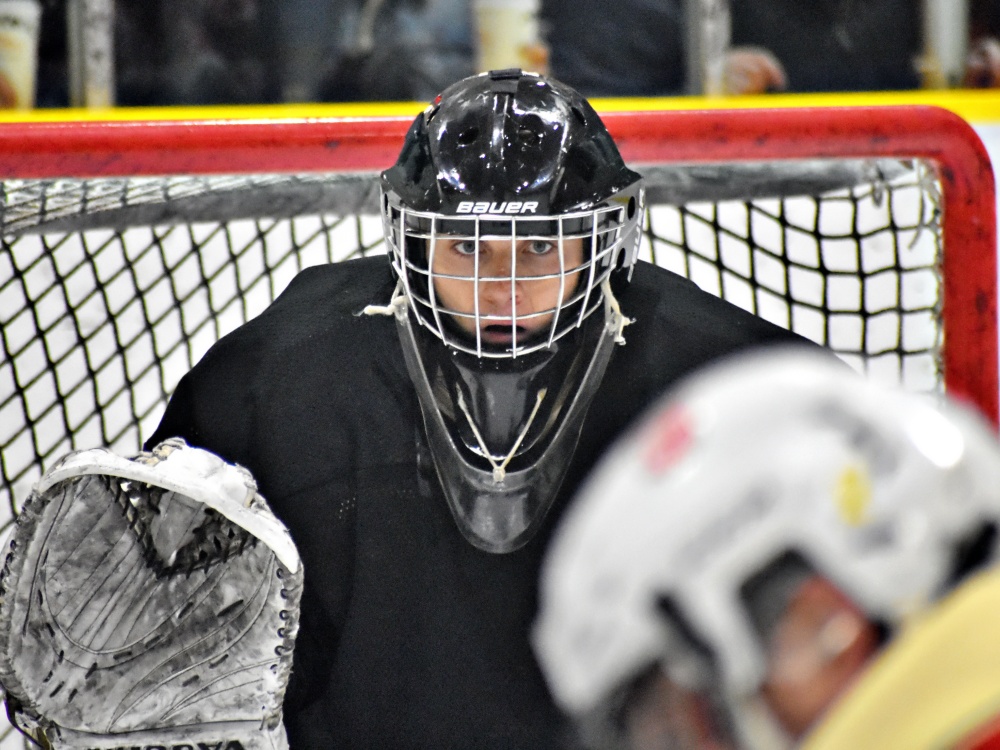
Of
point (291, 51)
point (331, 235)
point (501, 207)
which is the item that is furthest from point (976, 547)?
Answer: point (291, 51)

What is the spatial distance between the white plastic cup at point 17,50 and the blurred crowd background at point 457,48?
71mm

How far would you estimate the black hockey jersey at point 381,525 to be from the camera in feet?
4.17

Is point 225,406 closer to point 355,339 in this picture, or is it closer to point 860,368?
point 355,339

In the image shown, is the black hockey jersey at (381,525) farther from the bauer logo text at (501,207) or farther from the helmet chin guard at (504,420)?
the bauer logo text at (501,207)

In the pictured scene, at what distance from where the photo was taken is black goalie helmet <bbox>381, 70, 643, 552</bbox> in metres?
1.14

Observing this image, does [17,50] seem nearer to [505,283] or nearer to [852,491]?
[505,283]

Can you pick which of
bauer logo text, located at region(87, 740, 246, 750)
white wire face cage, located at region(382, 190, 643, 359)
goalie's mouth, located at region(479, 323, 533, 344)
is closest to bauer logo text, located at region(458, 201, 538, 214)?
white wire face cage, located at region(382, 190, 643, 359)

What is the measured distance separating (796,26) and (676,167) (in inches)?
51.1

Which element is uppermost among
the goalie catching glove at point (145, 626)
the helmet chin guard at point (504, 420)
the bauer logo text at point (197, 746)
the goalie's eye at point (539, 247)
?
the goalie's eye at point (539, 247)

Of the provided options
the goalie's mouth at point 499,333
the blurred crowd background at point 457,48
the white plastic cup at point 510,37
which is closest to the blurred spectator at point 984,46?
the blurred crowd background at point 457,48

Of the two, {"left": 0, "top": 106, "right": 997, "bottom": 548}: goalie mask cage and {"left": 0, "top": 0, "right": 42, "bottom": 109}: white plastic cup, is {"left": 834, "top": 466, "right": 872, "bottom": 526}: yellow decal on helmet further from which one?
{"left": 0, "top": 0, "right": 42, "bottom": 109}: white plastic cup

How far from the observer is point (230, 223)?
1.36 m

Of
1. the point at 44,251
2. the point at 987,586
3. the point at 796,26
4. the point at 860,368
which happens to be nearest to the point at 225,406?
the point at 44,251

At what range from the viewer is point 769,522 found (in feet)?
1.45
